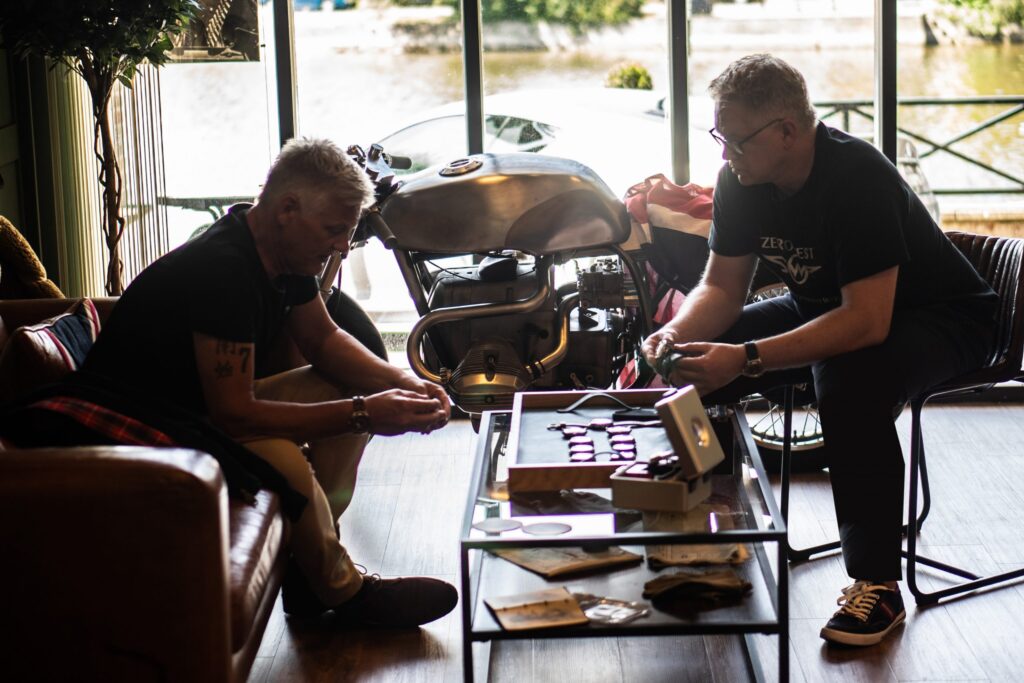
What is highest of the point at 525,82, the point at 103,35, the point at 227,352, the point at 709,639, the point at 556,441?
the point at 103,35

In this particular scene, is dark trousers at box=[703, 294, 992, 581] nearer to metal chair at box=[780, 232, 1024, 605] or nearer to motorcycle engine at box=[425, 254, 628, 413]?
metal chair at box=[780, 232, 1024, 605]

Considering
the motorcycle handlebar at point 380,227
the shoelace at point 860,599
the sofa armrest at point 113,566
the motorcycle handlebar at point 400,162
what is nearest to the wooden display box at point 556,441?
the shoelace at point 860,599

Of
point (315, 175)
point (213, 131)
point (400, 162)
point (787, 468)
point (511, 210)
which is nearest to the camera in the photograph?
point (315, 175)

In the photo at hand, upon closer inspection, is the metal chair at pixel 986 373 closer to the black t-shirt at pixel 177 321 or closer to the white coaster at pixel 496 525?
the white coaster at pixel 496 525

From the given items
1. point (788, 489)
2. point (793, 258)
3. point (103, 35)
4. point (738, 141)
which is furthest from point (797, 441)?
point (103, 35)

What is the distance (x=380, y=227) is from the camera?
10.2ft

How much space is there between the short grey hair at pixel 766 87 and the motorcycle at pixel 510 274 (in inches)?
28.3

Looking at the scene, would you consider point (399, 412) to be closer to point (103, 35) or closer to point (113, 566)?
point (113, 566)

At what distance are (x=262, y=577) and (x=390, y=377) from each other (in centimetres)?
75

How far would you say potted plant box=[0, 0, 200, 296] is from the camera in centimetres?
315

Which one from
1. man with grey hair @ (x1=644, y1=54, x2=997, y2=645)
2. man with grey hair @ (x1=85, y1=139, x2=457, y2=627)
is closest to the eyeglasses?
man with grey hair @ (x1=644, y1=54, x2=997, y2=645)

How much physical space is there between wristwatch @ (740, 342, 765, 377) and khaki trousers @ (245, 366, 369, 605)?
82 cm

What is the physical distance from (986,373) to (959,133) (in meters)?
1.93

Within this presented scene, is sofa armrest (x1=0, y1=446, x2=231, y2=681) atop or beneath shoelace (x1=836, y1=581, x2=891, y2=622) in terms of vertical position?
atop
